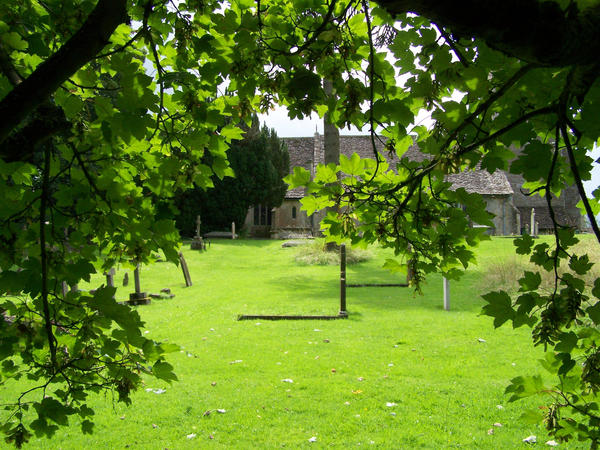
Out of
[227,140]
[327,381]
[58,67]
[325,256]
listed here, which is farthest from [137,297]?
[58,67]

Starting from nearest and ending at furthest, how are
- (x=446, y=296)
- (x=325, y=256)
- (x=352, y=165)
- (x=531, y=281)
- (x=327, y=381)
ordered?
1. (x=531, y=281)
2. (x=352, y=165)
3. (x=327, y=381)
4. (x=446, y=296)
5. (x=325, y=256)

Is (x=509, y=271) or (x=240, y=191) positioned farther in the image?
(x=240, y=191)

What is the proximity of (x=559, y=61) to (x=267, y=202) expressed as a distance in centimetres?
3121

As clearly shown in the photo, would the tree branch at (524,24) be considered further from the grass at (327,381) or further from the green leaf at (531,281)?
the grass at (327,381)

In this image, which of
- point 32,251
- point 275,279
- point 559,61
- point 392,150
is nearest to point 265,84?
point 392,150

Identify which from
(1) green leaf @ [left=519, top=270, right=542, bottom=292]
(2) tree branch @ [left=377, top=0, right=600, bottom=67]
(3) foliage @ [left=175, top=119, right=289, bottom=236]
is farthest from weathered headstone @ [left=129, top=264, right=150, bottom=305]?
(3) foliage @ [left=175, top=119, right=289, bottom=236]

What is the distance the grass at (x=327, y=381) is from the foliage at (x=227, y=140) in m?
2.47

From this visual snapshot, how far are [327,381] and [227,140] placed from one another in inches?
161

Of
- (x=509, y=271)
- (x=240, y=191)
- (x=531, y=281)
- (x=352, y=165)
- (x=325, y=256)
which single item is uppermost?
(x=240, y=191)

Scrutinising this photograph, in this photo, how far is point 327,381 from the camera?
6.20 m

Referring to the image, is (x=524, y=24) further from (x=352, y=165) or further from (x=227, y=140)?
(x=227, y=140)

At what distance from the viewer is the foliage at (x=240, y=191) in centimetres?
2960

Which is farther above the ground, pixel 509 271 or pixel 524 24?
pixel 524 24

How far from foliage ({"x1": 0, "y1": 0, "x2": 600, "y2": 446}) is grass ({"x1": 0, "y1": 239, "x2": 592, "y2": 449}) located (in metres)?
2.47
